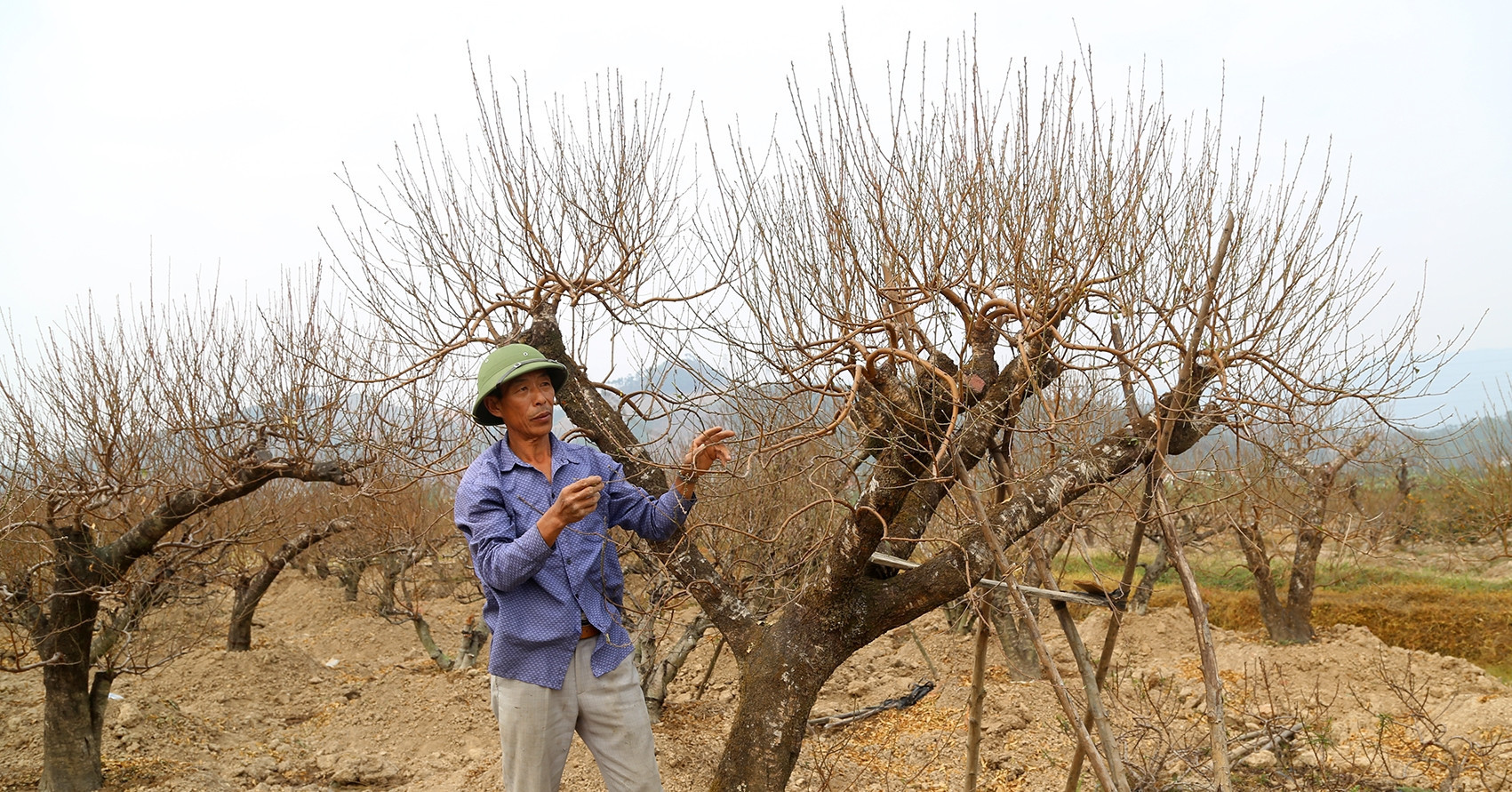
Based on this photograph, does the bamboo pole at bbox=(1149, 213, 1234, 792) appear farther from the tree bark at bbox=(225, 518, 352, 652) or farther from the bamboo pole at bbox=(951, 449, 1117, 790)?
the tree bark at bbox=(225, 518, 352, 652)

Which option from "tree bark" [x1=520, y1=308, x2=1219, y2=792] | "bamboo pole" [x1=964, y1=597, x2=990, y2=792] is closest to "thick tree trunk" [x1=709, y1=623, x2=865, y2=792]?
"tree bark" [x1=520, y1=308, x2=1219, y2=792]

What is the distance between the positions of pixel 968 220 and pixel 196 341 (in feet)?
22.9

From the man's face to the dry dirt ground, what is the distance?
8.53 ft

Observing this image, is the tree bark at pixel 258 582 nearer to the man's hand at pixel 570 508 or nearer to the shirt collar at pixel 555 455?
the shirt collar at pixel 555 455

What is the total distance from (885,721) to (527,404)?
5.82 metres

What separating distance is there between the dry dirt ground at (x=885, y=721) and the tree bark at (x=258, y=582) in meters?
0.37

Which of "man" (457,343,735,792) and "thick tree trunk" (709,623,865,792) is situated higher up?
"man" (457,343,735,792)

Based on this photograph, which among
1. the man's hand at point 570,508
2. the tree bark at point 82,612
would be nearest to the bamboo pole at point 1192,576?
the man's hand at point 570,508

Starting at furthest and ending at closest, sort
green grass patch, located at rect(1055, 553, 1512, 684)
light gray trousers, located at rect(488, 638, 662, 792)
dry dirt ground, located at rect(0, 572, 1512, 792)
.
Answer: green grass patch, located at rect(1055, 553, 1512, 684)
dry dirt ground, located at rect(0, 572, 1512, 792)
light gray trousers, located at rect(488, 638, 662, 792)

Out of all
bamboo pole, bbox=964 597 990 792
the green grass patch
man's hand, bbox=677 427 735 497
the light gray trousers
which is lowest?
the green grass patch

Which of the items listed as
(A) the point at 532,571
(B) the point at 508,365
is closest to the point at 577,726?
(A) the point at 532,571

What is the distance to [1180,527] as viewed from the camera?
12.6m

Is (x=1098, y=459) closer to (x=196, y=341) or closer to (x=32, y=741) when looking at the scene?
(x=196, y=341)

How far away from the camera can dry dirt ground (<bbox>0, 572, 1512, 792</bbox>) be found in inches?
224
